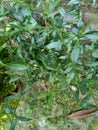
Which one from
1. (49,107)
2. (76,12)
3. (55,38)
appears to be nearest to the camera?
(55,38)

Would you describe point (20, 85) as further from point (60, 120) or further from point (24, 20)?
point (24, 20)

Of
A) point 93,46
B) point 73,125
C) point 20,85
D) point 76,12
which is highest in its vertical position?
point 76,12

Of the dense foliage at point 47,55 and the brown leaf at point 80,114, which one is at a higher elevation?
the dense foliage at point 47,55

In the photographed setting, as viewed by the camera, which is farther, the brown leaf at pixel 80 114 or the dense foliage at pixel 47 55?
the brown leaf at pixel 80 114

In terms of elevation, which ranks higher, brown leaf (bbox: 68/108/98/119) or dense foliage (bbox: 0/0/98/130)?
dense foliage (bbox: 0/0/98/130)

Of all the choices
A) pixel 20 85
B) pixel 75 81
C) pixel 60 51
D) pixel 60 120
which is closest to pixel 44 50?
pixel 60 51

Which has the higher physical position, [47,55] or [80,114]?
[47,55]

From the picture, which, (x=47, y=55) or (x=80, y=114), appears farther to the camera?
(x=80, y=114)

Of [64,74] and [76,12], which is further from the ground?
[76,12]

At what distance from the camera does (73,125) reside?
202cm

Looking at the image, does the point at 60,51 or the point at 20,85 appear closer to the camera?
the point at 60,51

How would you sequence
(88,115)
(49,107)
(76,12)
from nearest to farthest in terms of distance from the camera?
(76,12) < (88,115) < (49,107)

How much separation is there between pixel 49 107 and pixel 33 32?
2.37ft

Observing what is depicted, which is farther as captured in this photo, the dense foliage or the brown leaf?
the brown leaf
